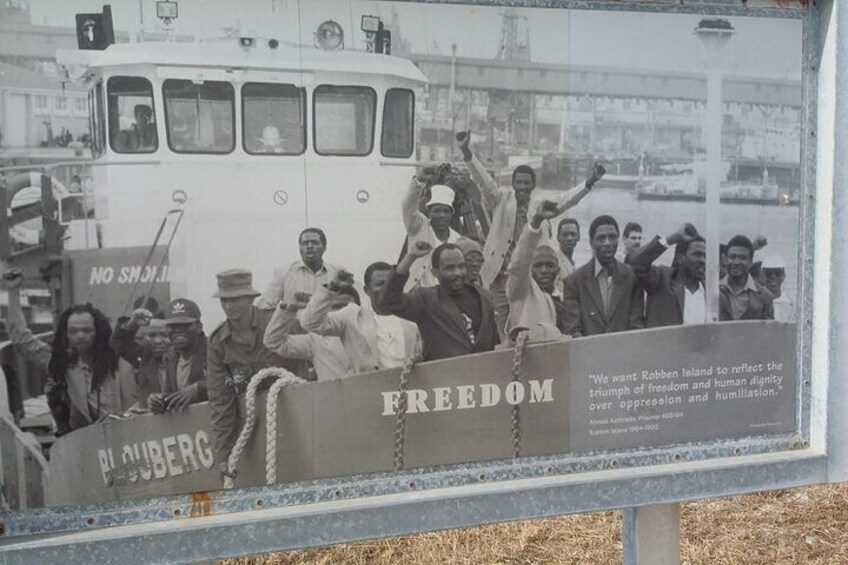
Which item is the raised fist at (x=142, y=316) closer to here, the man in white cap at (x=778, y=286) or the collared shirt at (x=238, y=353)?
the collared shirt at (x=238, y=353)

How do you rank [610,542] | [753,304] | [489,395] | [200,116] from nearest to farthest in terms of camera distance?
[200,116] → [489,395] → [753,304] → [610,542]

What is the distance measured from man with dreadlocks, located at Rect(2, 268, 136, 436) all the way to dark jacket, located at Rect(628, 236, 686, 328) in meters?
1.27

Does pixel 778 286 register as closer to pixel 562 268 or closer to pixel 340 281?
pixel 562 268

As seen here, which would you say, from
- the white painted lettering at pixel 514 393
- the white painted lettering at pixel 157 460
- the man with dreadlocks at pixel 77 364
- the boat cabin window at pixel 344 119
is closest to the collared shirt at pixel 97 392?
the man with dreadlocks at pixel 77 364

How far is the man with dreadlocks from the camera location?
74.4 inches

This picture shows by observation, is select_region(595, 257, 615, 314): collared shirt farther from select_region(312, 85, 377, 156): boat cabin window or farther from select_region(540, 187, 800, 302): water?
select_region(312, 85, 377, 156): boat cabin window

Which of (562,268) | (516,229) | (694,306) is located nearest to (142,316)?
(516,229)

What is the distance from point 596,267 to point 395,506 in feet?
2.50

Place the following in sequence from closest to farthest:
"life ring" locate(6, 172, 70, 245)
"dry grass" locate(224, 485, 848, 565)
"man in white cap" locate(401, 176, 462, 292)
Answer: "life ring" locate(6, 172, 70, 245), "man in white cap" locate(401, 176, 462, 292), "dry grass" locate(224, 485, 848, 565)

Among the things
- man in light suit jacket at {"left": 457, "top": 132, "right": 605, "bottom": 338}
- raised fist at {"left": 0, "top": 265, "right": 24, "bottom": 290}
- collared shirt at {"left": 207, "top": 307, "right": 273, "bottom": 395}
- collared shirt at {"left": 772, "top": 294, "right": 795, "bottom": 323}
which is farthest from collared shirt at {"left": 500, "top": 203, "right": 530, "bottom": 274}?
raised fist at {"left": 0, "top": 265, "right": 24, "bottom": 290}

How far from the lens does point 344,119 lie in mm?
2031

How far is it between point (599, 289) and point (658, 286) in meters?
0.18

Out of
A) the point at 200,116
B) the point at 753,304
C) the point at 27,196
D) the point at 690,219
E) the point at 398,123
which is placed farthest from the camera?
the point at 753,304

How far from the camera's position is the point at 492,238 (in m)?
2.13
